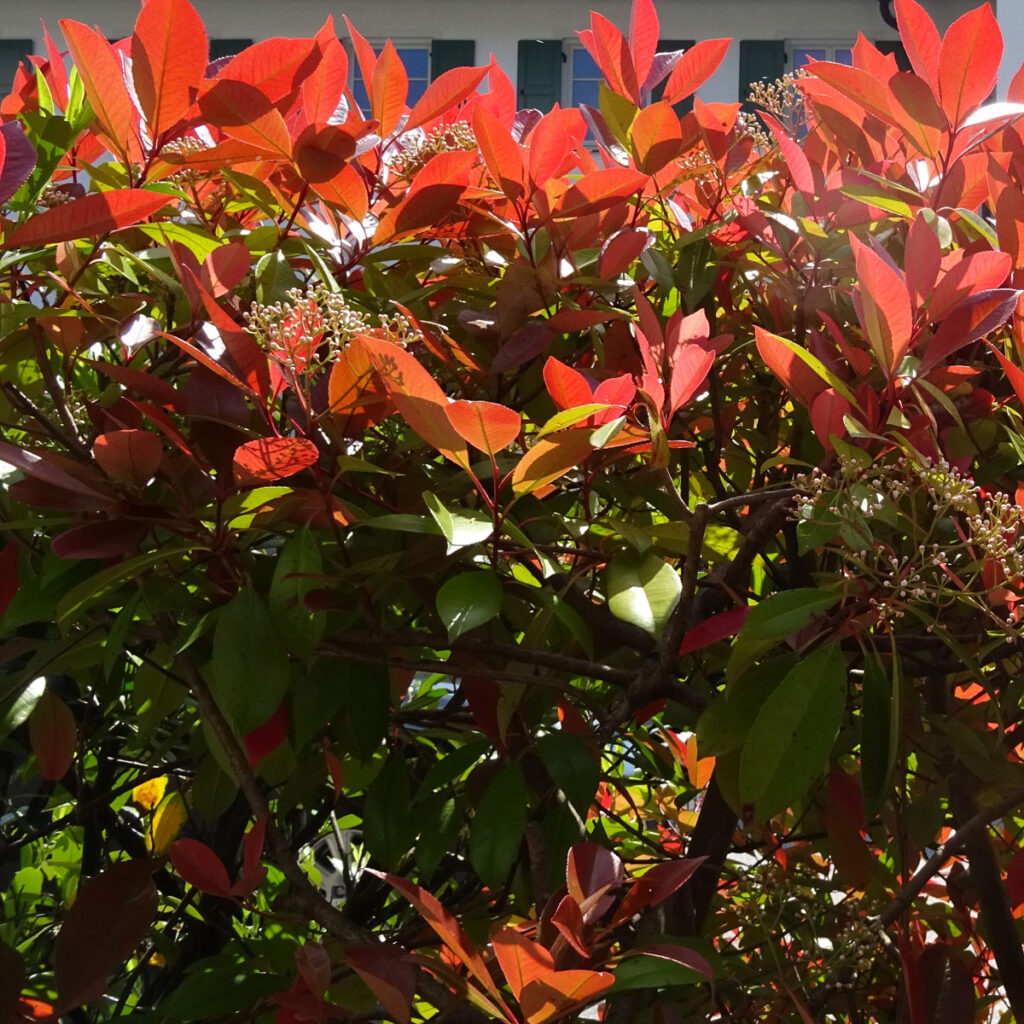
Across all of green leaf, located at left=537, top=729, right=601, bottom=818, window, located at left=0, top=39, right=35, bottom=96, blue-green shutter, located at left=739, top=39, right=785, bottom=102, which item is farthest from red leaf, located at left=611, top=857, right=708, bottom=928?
window, located at left=0, top=39, right=35, bottom=96

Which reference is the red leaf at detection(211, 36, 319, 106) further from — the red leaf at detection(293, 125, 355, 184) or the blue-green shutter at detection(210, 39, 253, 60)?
the blue-green shutter at detection(210, 39, 253, 60)

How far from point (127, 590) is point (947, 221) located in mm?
574

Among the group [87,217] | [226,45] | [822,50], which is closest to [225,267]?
[87,217]

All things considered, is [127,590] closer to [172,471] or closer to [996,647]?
[172,471]

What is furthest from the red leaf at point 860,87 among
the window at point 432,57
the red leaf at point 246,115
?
the window at point 432,57

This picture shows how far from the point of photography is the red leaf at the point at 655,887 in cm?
69

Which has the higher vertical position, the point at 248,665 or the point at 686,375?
the point at 686,375

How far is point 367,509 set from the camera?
0.79 meters

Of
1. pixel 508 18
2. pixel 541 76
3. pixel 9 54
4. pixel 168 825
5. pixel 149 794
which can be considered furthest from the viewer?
pixel 508 18

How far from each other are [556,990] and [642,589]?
21cm

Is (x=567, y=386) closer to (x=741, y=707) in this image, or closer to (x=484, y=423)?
(x=484, y=423)

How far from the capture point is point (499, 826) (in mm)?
824

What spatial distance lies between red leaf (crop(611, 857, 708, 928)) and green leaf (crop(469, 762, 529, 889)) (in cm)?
12

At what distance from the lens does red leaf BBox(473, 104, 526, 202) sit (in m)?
0.79
